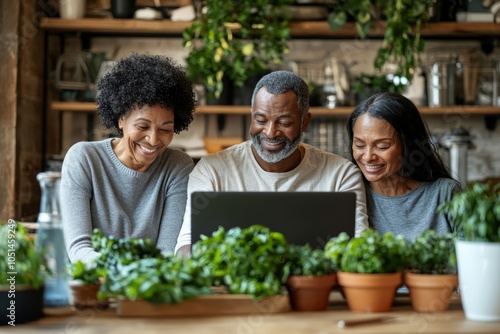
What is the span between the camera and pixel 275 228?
1660 millimetres

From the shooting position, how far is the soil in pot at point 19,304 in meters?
1.34

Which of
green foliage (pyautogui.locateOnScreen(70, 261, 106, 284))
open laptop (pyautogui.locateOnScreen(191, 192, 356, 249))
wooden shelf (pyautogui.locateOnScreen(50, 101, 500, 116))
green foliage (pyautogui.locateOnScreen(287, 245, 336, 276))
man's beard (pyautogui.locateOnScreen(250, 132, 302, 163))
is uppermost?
wooden shelf (pyautogui.locateOnScreen(50, 101, 500, 116))

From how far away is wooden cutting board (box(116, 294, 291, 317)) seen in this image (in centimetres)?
140

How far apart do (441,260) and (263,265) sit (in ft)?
1.26

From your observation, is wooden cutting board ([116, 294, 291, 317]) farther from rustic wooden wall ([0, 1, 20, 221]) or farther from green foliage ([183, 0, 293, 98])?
green foliage ([183, 0, 293, 98])

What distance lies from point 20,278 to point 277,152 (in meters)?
1.16

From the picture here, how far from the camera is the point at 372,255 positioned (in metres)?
1.45

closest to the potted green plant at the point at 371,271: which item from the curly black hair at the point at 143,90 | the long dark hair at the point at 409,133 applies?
the long dark hair at the point at 409,133

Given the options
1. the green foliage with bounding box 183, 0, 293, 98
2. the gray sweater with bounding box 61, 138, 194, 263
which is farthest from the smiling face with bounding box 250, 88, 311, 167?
the green foliage with bounding box 183, 0, 293, 98

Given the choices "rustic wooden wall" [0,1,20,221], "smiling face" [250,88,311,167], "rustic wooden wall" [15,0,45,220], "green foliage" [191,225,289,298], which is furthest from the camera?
"rustic wooden wall" [15,0,45,220]

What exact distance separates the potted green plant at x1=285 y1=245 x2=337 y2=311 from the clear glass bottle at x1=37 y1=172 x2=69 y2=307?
464mm

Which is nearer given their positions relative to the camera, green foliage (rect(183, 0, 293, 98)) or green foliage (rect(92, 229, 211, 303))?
green foliage (rect(92, 229, 211, 303))

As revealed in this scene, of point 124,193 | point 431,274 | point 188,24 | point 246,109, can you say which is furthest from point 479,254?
point 188,24

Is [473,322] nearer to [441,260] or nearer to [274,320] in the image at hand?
[441,260]
